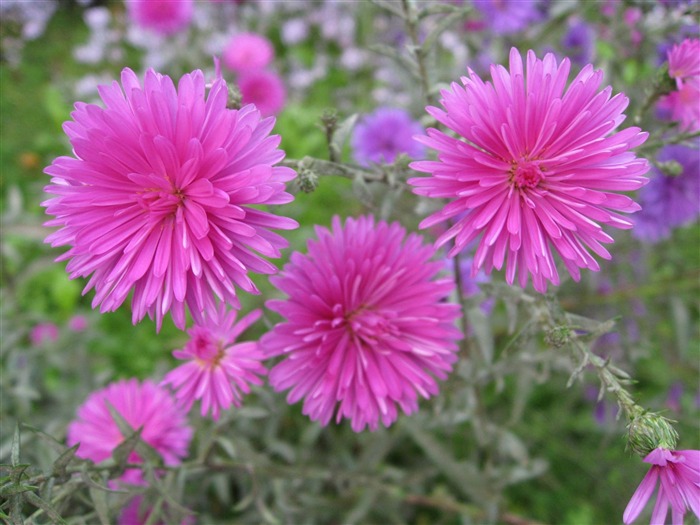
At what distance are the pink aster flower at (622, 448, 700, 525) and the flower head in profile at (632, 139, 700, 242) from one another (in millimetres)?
789

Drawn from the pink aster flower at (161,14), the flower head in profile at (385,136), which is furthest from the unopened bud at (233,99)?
the pink aster flower at (161,14)

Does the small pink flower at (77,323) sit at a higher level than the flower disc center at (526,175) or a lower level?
lower

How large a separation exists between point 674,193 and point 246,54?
1742 millimetres

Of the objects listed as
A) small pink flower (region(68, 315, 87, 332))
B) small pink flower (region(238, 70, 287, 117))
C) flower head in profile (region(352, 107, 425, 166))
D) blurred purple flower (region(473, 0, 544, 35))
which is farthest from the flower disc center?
small pink flower (region(238, 70, 287, 117))

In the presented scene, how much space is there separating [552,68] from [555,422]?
128 centimetres

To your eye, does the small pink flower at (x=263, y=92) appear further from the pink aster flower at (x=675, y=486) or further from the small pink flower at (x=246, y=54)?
the pink aster flower at (x=675, y=486)

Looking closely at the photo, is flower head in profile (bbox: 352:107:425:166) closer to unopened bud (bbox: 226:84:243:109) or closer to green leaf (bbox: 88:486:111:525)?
unopened bud (bbox: 226:84:243:109)

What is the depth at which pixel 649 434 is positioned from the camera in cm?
63

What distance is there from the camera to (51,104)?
9.01ft

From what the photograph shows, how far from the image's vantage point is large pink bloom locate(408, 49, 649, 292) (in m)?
0.66

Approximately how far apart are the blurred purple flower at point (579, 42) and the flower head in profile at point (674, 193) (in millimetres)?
593

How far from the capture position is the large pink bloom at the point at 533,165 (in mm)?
656

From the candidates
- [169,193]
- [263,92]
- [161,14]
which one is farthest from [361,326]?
[161,14]

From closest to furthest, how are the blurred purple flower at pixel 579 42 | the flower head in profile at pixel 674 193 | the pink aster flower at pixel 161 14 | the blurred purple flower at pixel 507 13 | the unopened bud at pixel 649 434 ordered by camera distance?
the unopened bud at pixel 649 434
the flower head in profile at pixel 674 193
the blurred purple flower at pixel 507 13
the blurred purple flower at pixel 579 42
the pink aster flower at pixel 161 14
